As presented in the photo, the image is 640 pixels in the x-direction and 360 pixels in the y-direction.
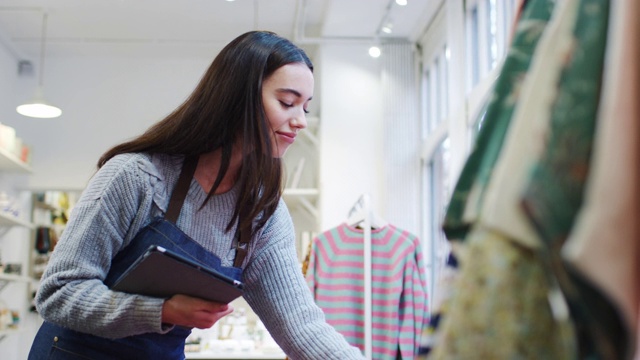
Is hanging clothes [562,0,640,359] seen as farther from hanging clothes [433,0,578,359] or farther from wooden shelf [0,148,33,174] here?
wooden shelf [0,148,33,174]

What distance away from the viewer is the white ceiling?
589 cm

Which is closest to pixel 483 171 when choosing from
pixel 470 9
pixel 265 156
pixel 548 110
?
pixel 548 110

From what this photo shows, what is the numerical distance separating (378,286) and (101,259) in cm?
268

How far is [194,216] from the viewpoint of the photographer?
168cm

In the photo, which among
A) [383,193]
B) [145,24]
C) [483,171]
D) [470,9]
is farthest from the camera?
[145,24]

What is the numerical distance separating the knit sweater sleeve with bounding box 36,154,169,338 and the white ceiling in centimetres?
423

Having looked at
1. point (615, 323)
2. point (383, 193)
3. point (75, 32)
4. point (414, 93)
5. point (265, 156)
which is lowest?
point (615, 323)

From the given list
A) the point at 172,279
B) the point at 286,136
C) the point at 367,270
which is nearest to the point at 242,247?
the point at 286,136

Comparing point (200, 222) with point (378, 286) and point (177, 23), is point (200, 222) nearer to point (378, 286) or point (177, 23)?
point (378, 286)

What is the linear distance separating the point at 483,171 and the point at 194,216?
1.11m

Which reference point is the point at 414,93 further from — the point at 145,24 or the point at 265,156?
the point at 265,156

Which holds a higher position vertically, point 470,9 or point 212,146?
point 470,9

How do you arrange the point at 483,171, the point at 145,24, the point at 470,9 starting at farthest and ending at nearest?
the point at 145,24, the point at 470,9, the point at 483,171

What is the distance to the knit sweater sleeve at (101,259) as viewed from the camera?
1428 mm
